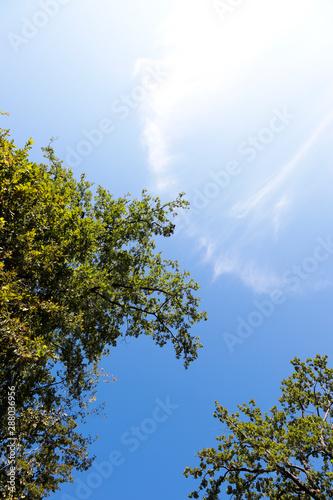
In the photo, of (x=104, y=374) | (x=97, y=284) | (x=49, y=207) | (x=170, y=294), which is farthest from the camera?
(x=170, y=294)

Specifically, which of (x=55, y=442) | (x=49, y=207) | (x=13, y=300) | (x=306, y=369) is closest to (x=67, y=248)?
(x=49, y=207)

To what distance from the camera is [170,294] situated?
51.9 feet

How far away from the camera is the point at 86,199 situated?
16438mm

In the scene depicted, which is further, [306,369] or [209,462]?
[306,369]

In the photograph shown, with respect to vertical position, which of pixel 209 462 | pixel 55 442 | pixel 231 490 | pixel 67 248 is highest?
pixel 67 248

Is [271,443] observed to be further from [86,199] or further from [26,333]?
[86,199]

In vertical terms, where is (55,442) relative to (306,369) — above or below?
above

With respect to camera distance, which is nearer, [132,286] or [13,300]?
[13,300]

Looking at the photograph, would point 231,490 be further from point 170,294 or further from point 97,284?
point 97,284

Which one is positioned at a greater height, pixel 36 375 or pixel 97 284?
pixel 97 284

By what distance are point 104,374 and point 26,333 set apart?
766 centimetres

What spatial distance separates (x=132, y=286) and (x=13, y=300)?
761 centimetres

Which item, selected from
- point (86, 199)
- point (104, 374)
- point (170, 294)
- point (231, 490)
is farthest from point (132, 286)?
point (231, 490)

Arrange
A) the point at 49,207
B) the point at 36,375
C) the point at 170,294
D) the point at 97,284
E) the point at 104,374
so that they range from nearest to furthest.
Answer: the point at 49,207, the point at 36,375, the point at 97,284, the point at 104,374, the point at 170,294
